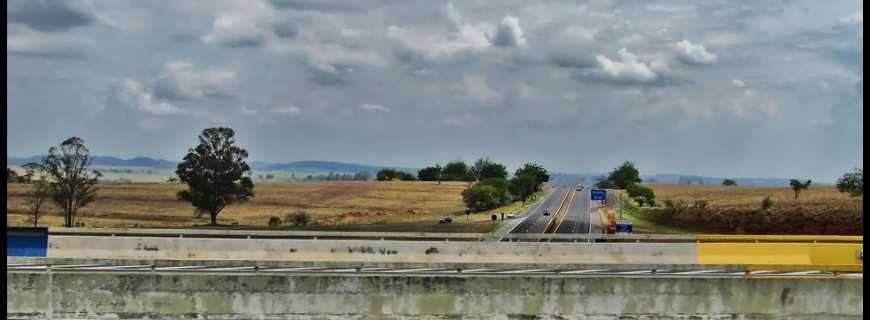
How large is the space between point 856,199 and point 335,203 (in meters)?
48.9

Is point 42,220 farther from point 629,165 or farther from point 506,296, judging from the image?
point 629,165

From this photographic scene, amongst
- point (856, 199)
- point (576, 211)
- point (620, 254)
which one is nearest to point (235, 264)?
point (620, 254)

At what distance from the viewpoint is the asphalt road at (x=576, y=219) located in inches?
2544

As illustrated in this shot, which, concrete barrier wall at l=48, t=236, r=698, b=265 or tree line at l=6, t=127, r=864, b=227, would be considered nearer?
concrete barrier wall at l=48, t=236, r=698, b=265

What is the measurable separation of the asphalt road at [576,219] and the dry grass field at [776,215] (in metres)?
5.38

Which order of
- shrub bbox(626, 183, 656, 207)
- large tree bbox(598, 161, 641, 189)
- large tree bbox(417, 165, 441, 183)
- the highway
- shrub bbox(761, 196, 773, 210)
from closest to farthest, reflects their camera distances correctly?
1. the highway
2. shrub bbox(761, 196, 773, 210)
3. shrub bbox(626, 183, 656, 207)
4. large tree bbox(598, 161, 641, 189)
5. large tree bbox(417, 165, 441, 183)

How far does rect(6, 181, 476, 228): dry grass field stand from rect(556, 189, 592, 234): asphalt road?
10.4 m

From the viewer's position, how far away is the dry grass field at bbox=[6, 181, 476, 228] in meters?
62.3

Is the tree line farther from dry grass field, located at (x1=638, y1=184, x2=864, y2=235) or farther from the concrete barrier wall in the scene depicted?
the concrete barrier wall

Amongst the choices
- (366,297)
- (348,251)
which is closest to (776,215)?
(348,251)

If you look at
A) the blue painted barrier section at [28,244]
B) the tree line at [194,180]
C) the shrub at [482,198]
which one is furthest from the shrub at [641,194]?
the blue painted barrier section at [28,244]

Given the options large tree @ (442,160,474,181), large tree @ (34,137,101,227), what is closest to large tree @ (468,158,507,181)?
large tree @ (442,160,474,181)

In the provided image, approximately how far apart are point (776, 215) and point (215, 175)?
43695 mm

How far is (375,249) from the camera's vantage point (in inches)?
1170
